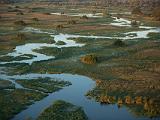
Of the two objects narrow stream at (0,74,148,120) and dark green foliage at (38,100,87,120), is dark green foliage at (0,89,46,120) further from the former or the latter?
dark green foliage at (38,100,87,120)

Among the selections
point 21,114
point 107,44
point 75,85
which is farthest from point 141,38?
point 21,114

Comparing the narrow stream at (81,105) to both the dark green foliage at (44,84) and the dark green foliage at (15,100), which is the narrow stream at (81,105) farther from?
the dark green foliage at (44,84)

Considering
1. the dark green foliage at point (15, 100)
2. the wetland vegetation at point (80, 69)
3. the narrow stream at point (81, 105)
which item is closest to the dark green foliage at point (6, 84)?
the wetland vegetation at point (80, 69)

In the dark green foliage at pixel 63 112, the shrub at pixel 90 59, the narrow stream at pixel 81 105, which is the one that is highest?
the shrub at pixel 90 59

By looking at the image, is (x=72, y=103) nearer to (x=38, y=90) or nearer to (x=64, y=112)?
(x=64, y=112)

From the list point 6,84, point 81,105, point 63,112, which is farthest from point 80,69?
point 63,112

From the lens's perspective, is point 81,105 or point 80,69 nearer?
point 81,105

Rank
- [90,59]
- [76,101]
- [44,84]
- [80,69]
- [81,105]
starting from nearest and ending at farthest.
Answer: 1. [81,105]
2. [76,101]
3. [44,84]
4. [80,69]
5. [90,59]

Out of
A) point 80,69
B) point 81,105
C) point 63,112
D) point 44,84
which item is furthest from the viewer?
point 80,69

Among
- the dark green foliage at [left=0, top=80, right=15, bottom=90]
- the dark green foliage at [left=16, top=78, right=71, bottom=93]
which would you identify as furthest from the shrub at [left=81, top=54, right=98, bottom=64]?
the dark green foliage at [left=0, top=80, right=15, bottom=90]

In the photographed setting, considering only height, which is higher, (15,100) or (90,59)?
(90,59)

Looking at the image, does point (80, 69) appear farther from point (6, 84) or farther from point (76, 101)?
point (76, 101)
